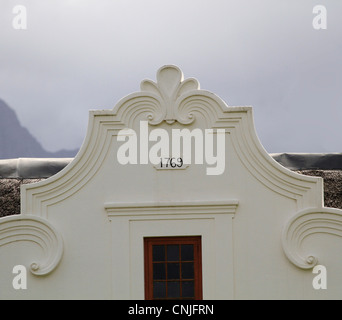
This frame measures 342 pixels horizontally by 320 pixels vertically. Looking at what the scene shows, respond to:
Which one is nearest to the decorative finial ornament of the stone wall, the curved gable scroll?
the curved gable scroll

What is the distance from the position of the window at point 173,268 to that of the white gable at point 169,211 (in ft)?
0.33

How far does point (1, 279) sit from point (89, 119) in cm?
237

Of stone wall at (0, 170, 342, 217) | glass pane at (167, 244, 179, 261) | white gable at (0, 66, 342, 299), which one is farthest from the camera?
stone wall at (0, 170, 342, 217)

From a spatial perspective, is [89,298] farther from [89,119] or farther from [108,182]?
[89,119]

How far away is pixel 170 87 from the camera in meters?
9.77

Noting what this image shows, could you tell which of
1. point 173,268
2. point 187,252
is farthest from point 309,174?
point 173,268

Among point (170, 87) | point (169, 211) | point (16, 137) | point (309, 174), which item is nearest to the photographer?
point (169, 211)

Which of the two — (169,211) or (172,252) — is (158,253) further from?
(169,211)

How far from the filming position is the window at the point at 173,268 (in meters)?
9.57

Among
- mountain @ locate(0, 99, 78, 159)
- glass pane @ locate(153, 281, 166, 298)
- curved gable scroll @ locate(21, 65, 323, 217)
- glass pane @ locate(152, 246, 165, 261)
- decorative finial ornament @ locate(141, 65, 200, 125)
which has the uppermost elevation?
mountain @ locate(0, 99, 78, 159)

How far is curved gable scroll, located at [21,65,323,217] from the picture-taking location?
31.6 feet

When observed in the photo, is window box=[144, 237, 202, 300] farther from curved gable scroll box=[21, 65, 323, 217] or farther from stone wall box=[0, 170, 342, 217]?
stone wall box=[0, 170, 342, 217]

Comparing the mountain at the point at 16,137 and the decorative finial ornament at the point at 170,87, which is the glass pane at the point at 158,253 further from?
the mountain at the point at 16,137

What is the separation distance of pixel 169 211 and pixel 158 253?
0.57 metres
